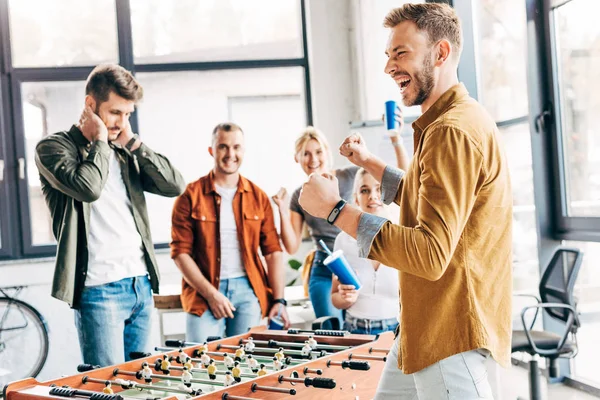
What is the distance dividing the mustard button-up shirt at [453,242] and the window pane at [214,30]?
14.6ft

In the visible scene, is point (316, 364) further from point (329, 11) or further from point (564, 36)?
point (329, 11)

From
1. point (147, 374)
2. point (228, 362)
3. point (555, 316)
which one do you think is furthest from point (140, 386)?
point (555, 316)

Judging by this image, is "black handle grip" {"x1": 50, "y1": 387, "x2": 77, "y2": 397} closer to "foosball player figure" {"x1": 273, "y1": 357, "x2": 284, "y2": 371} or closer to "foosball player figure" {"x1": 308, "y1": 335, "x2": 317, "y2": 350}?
"foosball player figure" {"x1": 273, "y1": 357, "x2": 284, "y2": 371}

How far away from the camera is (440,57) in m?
1.63

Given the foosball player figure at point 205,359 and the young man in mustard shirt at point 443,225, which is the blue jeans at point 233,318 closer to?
the foosball player figure at point 205,359

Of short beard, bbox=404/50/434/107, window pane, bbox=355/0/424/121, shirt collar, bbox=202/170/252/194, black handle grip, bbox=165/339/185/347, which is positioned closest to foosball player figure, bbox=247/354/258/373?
black handle grip, bbox=165/339/185/347

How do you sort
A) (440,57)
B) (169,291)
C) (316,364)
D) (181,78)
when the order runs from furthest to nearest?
(181,78)
(169,291)
(316,364)
(440,57)

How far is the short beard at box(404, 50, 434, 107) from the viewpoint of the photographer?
5.31 ft

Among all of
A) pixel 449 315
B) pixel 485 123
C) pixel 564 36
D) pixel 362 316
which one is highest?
pixel 564 36

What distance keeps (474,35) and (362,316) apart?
7.62 feet

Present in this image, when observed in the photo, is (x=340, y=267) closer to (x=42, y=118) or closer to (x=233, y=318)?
(x=233, y=318)

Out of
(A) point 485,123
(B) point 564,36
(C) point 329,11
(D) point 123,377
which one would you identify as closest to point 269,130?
(C) point 329,11

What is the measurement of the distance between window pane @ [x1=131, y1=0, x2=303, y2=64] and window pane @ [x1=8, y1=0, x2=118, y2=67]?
0.76 ft

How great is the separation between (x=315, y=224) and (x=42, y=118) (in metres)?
2.86
